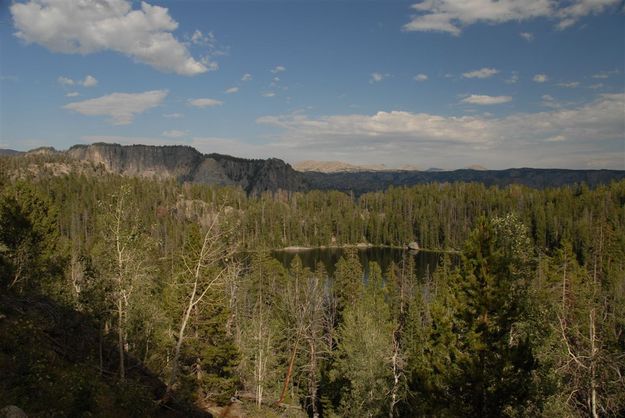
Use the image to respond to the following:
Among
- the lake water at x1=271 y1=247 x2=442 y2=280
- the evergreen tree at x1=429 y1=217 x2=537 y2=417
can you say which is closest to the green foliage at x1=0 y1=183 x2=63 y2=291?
the evergreen tree at x1=429 y1=217 x2=537 y2=417

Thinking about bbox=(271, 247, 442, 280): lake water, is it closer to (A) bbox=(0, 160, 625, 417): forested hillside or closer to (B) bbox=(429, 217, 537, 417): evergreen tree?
(A) bbox=(0, 160, 625, 417): forested hillside

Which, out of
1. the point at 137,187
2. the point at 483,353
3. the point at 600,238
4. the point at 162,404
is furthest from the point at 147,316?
the point at 137,187

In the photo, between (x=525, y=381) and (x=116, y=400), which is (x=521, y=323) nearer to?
(x=525, y=381)

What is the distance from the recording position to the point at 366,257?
15375 centimetres

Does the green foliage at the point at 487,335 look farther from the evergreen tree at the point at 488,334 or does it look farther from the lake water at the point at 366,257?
the lake water at the point at 366,257

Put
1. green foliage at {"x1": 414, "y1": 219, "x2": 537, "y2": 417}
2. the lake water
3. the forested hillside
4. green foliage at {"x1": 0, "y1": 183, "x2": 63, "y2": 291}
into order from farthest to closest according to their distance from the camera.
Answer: the lake water, green foliage at {"x1": 0, "y1": 183, "x2": 63, "y2": 291}, green foliage at {"x1": 414, "y1": 219, "x2": 537, "y2": 417}, the forested hillside

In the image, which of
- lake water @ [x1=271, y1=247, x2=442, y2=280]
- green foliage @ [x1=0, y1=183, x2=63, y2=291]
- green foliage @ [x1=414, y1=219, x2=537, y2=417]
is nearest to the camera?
green foliage @ [x1=414, y1=219, x2=537, y2=417]

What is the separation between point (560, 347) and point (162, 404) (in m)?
19.7

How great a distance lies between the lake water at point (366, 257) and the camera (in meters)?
137

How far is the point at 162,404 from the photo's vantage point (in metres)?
20.0

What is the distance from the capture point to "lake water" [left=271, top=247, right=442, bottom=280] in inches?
5384

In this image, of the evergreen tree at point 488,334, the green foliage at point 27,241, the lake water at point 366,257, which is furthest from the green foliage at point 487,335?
the lake water at point 366,257

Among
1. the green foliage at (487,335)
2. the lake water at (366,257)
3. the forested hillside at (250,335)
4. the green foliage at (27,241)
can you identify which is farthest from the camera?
the lake water at (366,257)

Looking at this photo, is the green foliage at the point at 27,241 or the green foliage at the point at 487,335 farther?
the green foliage at the point at 27,241
